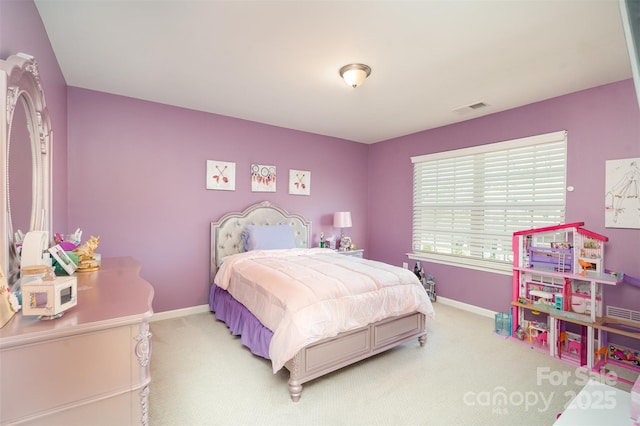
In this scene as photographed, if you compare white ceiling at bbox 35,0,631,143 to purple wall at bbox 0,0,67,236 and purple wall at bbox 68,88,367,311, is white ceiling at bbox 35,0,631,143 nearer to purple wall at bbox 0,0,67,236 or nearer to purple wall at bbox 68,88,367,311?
purple wall at bbox 0,0,67,236

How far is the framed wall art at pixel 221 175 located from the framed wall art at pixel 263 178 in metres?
0.29

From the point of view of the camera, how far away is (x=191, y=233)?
3686 mm

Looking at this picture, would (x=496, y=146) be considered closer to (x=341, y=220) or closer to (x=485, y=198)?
(x=485, y=198)

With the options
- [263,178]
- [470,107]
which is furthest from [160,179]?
[470,107]

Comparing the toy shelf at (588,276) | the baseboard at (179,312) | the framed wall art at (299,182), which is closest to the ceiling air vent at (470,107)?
the toy shelf at (588,276)

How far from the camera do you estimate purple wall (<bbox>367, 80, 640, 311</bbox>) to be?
2693 mm

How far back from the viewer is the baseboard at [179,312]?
3.47m

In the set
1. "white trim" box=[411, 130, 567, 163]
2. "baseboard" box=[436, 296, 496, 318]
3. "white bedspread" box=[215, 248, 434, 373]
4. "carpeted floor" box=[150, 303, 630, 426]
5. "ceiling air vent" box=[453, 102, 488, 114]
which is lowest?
"carpeted floor" box=[150, 303, 630, 426]

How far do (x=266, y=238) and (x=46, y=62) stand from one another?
8.46ft

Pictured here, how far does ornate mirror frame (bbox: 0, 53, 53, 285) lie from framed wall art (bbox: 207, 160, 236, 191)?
179 cm

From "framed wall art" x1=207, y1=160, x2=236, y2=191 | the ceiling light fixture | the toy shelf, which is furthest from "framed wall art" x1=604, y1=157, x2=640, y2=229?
"framed wall art" x1=207, y1=160, x2=236, y2=191

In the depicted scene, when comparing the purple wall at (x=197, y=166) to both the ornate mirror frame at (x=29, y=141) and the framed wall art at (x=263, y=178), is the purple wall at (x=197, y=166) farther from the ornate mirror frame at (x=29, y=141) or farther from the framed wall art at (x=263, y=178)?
the ornate mirror frame at (x=29, y=141)

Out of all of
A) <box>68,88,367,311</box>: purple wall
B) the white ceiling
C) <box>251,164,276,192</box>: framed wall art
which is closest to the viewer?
the white ceiling

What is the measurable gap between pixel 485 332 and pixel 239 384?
265cm
